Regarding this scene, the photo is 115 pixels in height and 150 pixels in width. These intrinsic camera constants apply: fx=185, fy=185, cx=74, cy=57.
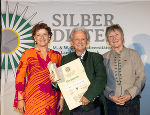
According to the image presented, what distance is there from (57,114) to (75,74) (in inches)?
25.1

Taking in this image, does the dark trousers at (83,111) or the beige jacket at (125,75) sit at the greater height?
the beige jacket at (125,75)

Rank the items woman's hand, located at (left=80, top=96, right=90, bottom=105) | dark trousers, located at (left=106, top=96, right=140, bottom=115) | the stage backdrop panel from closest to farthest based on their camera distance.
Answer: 1. woman's hand, located at (left=80, top=96, right=90, bottom=105)
2. dark trousers, located at (left=106, top=96, right=140, bottom=115)
3. the stage backdrop panel

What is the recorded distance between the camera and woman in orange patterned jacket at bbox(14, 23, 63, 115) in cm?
181

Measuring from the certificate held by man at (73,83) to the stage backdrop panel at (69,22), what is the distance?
140 cm

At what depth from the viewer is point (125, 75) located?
1784 mm

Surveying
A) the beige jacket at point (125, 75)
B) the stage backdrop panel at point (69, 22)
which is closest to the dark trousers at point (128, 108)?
the beige jacket at point (125, 75)

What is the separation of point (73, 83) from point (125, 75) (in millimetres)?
573

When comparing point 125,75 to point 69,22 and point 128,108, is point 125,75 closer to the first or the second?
point 128,108

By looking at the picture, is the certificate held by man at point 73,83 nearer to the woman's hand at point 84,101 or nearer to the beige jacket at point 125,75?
the woman's hand at point 84,101

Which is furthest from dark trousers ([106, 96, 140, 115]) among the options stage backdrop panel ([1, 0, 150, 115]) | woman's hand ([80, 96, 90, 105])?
stage backdrop panel ([1, 0, 150, 115])

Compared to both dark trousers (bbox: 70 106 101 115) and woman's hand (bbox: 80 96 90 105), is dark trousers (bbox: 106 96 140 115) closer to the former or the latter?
dark trousers (bbox: 70 106 101 115)

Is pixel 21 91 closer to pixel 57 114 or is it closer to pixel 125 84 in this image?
pixel 57 114

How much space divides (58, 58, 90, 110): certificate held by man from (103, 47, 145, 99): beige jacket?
42 centimetres

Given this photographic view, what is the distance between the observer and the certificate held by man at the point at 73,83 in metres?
1.48
